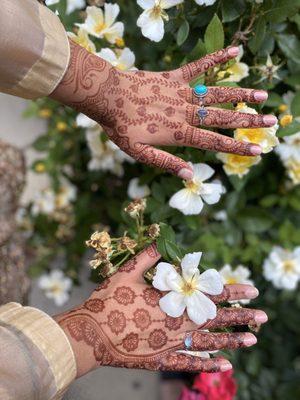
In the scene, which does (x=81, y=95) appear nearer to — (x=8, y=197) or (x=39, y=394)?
(x=39, y=394)

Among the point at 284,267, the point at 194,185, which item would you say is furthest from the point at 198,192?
the point at 284,267

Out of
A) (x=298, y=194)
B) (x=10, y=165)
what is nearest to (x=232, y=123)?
(x=298, y=194)

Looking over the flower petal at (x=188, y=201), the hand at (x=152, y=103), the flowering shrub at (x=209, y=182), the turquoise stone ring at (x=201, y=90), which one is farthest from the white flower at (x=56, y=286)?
the turquoise stone ring at (x=201, y=90)

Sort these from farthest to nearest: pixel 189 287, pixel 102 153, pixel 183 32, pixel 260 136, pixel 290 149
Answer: pixel 102 153, pixel 290 149, pixel 183 32, pixel 260 136, pixel 189 287

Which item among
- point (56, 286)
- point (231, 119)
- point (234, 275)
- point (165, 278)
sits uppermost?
point (231, 119)

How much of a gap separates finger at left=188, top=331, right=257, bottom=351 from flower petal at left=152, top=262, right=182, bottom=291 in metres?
0.10

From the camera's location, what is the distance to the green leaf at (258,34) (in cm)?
136

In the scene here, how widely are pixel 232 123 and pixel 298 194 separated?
0.73 meters

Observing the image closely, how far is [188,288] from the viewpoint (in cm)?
117

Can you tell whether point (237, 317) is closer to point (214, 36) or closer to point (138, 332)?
point (138, 332)

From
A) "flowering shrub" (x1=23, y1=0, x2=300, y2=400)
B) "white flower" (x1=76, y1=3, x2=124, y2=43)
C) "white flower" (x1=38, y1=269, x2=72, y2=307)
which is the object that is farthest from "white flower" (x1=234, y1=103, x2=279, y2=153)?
"white flower" (x1=38, y1=269, x2=72, y2=307)

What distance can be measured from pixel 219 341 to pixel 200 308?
0.23ft

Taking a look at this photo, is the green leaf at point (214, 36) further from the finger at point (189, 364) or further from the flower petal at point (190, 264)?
the finger at point (189, 364)

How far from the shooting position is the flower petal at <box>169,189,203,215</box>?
1.36 metres
